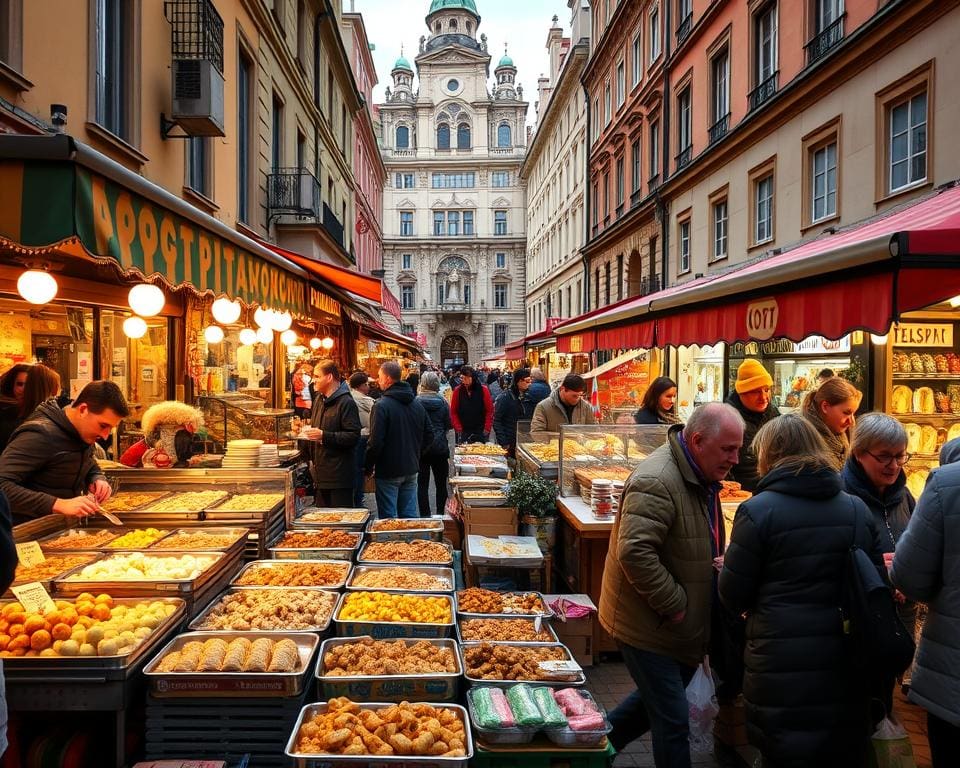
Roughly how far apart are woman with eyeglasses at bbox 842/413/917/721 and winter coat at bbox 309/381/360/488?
4982 mm

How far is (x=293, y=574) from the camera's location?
4.84 metres

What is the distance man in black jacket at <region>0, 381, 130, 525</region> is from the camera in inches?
164

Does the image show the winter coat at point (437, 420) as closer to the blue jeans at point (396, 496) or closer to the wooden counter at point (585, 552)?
the blue jeans at point (396, 496)

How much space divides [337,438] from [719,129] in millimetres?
14030

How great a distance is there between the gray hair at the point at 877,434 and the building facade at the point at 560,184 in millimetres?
30706

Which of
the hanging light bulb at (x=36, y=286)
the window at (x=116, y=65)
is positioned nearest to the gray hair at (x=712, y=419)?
the hanging light bulb at (x=36, y=286)

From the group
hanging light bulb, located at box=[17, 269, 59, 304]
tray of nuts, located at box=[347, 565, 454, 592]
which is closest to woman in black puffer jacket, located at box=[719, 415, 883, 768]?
tray of nuts, located at box=[347, 565, 454, 592]

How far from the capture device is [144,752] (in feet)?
11.3

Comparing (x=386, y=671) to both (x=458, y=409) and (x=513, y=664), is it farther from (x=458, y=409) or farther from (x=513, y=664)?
(x=458, y=409)

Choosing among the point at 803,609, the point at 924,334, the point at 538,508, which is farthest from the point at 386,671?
the point at 924,334

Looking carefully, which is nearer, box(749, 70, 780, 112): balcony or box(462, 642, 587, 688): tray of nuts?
box(462, 642, 587, 688): tray of nuts

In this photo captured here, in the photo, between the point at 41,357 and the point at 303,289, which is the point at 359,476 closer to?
the point at 303,289

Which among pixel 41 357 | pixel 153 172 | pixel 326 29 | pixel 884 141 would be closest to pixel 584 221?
pixel 326 29

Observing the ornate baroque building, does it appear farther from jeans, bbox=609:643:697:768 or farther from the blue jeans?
jeans, bbox=609:643:697:768
